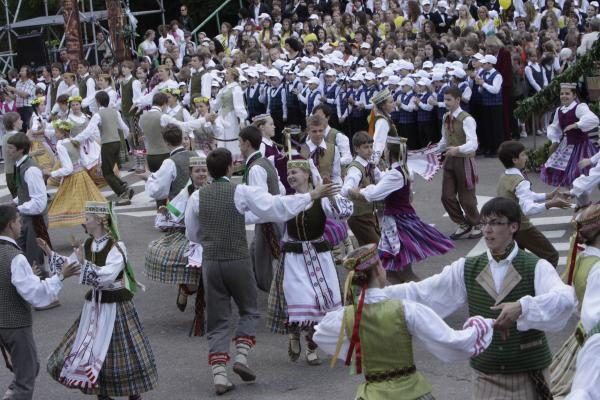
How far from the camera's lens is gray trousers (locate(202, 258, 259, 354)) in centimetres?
835

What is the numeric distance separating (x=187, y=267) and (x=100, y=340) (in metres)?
2.22

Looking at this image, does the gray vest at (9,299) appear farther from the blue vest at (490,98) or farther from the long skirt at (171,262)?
the blue vest at (490,98)

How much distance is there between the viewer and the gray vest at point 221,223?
8.25 meters

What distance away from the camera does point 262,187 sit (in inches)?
364

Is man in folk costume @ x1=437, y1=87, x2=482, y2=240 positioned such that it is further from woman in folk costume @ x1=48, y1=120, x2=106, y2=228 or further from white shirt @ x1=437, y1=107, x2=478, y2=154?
woman in folk costume @ x1=48, y1=120, x2=106, y2=228

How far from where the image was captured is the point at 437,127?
62.1 ft

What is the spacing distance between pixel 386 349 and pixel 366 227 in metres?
5.33

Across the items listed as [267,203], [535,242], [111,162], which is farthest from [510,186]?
[111,162]

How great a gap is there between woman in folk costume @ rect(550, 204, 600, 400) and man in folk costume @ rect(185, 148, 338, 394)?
225 centimetres

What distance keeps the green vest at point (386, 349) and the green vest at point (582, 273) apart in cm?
A: 92

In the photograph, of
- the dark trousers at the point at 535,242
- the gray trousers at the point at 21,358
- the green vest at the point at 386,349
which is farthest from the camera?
the dark trousers at the point at 535,242

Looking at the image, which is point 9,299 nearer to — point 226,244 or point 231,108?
point 226,244

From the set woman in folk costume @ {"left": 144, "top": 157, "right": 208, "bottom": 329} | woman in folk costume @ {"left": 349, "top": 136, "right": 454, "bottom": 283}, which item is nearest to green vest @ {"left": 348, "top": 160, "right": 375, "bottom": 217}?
woman in folk costume @ {"left": 349, "top": 136, "right": 454, "bottom": 283}

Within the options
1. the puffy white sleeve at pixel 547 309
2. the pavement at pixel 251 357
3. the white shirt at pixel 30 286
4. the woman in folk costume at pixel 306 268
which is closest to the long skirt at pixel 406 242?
the pavement at pixel 251 357
